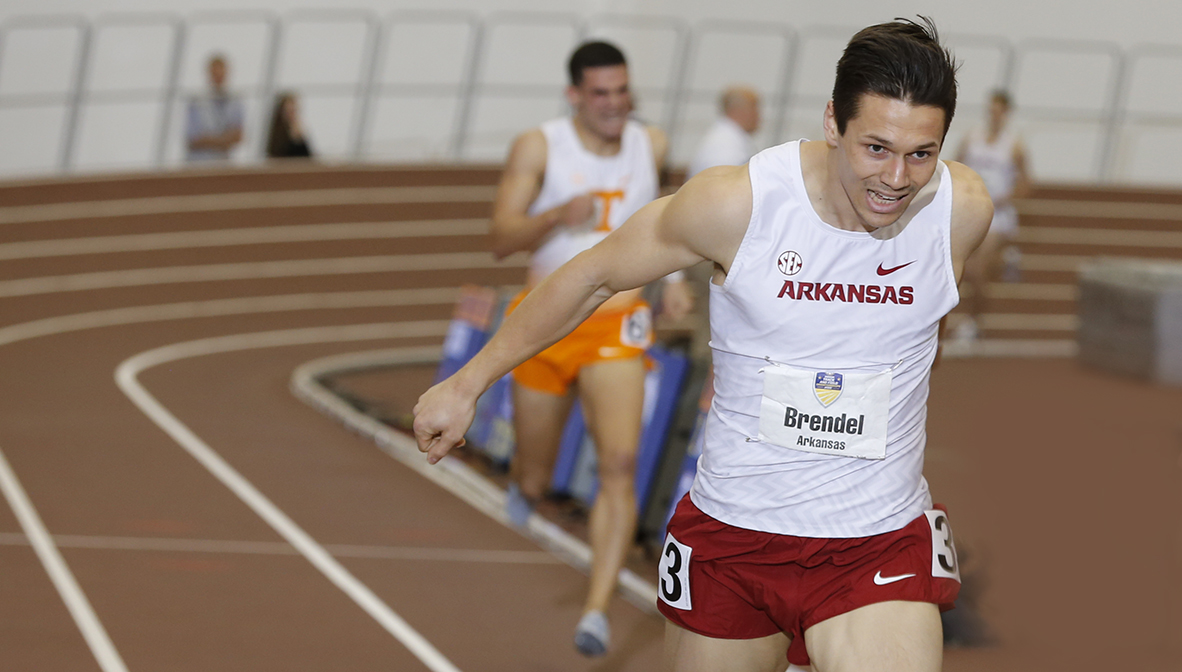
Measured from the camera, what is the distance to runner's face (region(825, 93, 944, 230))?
2590 millimetres

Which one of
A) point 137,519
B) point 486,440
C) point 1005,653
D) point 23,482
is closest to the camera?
point 1005,653

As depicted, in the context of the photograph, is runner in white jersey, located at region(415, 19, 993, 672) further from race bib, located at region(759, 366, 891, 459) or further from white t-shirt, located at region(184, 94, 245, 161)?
white t-shirt, located at region(184, 94, 245, 161)

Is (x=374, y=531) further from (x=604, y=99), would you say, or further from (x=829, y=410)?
(x=829, y=410)

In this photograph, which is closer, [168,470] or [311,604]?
[311,604]

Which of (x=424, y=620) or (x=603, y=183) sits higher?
(x=603, y=183)

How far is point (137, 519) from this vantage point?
675 cm

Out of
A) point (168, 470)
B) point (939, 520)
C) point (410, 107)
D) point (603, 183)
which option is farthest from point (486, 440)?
point (410, 107)

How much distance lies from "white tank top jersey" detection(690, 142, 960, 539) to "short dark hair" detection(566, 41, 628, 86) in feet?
7.65

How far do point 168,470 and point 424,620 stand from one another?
2.76 metres

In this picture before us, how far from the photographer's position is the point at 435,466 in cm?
826

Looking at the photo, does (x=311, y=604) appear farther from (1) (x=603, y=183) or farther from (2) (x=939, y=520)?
(2) (x=939, y=520)

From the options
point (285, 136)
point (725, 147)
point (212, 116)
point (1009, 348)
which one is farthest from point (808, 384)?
point (285, 136)

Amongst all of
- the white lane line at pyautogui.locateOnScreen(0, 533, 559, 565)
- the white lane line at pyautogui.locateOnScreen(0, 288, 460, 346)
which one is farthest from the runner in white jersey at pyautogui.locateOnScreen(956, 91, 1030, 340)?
the white lane line at pyautogui.locateOnScreen(0, 533, 559, 565)

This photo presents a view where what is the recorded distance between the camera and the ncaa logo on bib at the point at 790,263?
2797 millimetres
